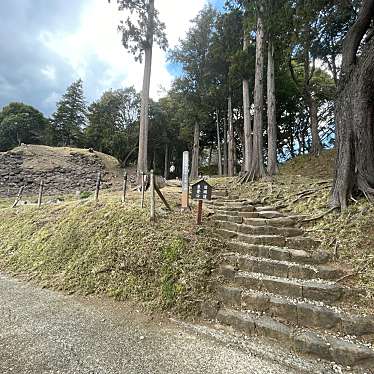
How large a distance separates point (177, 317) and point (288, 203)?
129 inches

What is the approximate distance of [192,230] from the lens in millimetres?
4012

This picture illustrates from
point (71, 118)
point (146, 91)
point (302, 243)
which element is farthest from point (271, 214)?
point (71, 118)

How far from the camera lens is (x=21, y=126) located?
82.6 ft

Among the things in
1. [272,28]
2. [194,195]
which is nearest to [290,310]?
[194,195]

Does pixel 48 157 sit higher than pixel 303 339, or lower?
higher

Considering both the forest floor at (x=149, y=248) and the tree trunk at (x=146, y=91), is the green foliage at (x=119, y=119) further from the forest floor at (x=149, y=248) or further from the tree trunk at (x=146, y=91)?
the forest floor at (x=149, y=248)

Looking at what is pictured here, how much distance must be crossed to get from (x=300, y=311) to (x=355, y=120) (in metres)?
3.03

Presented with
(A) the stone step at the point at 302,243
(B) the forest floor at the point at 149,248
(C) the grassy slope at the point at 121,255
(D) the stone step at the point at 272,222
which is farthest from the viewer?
(D) the stone step at the point at 272,222

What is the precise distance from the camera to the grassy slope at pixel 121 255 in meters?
3.22

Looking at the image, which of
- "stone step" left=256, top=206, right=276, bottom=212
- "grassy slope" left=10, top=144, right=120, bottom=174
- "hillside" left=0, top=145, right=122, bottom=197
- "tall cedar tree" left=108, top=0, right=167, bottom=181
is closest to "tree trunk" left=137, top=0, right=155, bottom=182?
"tall cedar tree" left=108, top=0, right=167, bottom=181

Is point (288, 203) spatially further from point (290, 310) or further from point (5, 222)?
point (5, 222)

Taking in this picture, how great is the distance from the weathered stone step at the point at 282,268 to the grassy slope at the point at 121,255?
1.26ft

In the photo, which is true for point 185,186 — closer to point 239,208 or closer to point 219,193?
point 239,208

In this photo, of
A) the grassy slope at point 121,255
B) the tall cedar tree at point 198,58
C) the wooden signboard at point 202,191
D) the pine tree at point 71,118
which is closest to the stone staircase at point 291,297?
the grassy slope at point 121,255
